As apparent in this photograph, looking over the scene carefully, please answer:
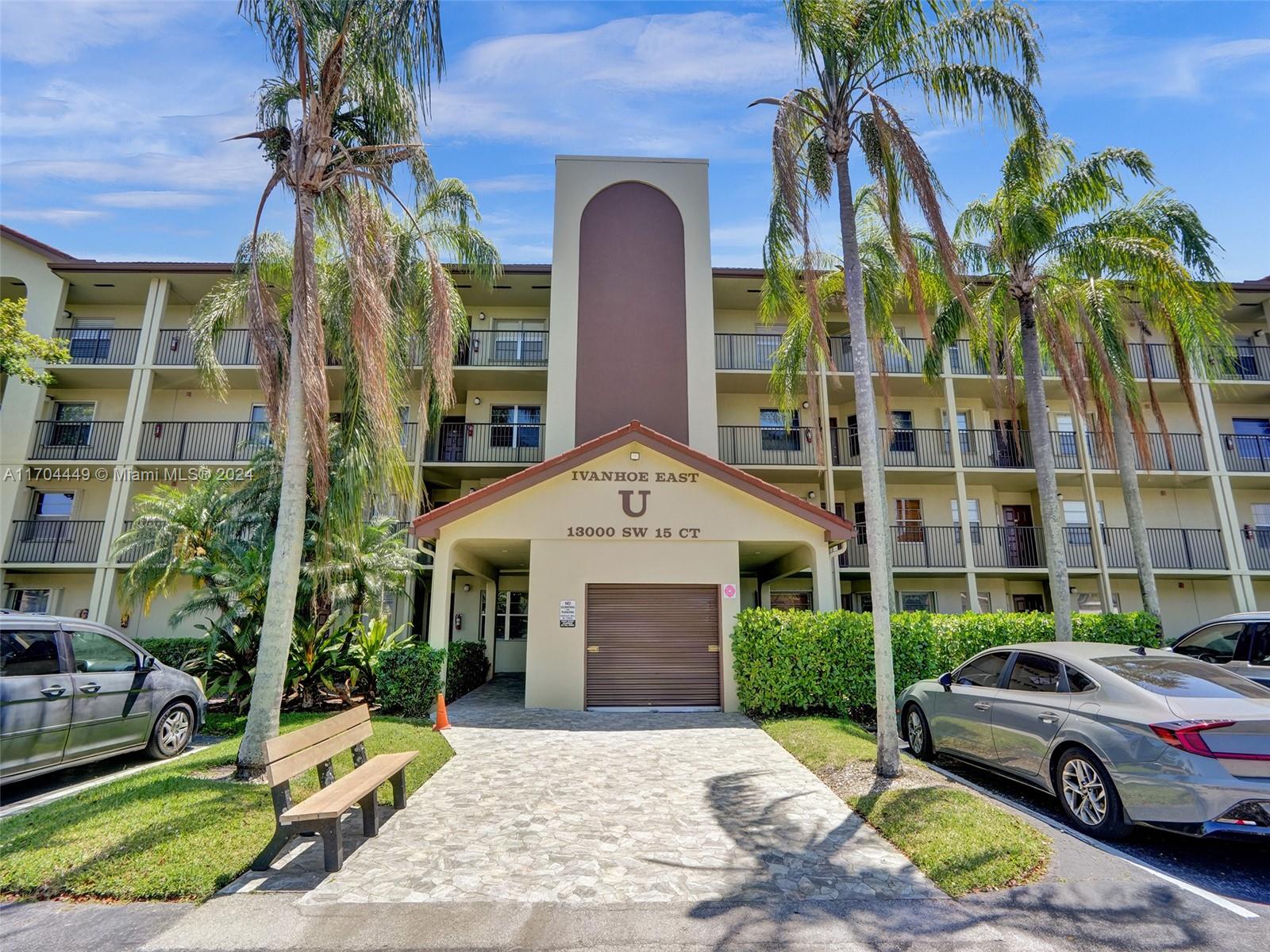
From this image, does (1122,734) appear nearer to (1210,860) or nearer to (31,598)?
(1210,860)

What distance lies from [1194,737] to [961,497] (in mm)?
15368

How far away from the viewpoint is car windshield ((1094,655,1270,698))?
5.59 meters

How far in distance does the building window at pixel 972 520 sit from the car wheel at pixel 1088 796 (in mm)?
14621

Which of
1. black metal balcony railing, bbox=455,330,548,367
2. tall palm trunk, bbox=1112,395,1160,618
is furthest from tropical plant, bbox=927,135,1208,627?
black metal balcony railing, bbox=455,330,548,367

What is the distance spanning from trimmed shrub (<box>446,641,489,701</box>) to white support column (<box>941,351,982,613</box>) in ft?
44.7

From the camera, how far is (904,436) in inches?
828

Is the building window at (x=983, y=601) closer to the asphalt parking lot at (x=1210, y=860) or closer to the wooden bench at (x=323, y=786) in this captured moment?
the asphalt parking lot at (x=1210, y=860)

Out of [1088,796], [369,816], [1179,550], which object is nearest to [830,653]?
[1088,796]

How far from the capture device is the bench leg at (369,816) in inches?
224

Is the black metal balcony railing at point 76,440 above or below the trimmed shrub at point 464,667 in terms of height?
above

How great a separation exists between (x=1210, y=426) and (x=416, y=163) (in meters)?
23.9

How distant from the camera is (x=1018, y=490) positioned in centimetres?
2153

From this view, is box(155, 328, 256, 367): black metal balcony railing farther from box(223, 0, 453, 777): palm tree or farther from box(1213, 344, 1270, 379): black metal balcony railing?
box(1213, 344, 1270, 379): black metal balcony railing

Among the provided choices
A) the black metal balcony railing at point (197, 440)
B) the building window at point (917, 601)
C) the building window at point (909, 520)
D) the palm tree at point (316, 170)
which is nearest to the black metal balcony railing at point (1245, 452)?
the building window at point (909, 520)
